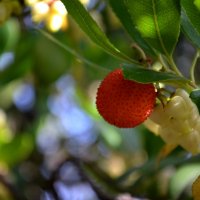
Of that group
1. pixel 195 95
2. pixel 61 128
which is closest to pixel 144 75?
pixel 195 95

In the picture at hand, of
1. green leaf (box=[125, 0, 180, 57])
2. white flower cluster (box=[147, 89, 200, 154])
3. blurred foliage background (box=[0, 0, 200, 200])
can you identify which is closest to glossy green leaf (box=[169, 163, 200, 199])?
blurred foliage background (box=[0, 0, 200, 200])

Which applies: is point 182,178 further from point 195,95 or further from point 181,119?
point 195,95

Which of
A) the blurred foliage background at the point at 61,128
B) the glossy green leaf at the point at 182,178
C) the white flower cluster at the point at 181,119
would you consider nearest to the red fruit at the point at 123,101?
the white flower cluster at the point at 181,119

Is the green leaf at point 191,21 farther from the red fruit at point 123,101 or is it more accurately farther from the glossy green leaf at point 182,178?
the glossy green leaf at point 182,178

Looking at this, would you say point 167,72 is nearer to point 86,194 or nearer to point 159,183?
point 159,183

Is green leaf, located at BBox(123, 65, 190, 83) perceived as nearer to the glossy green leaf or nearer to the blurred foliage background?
the blurred foliage background

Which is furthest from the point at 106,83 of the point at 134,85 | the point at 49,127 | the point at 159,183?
the point at 49,127
